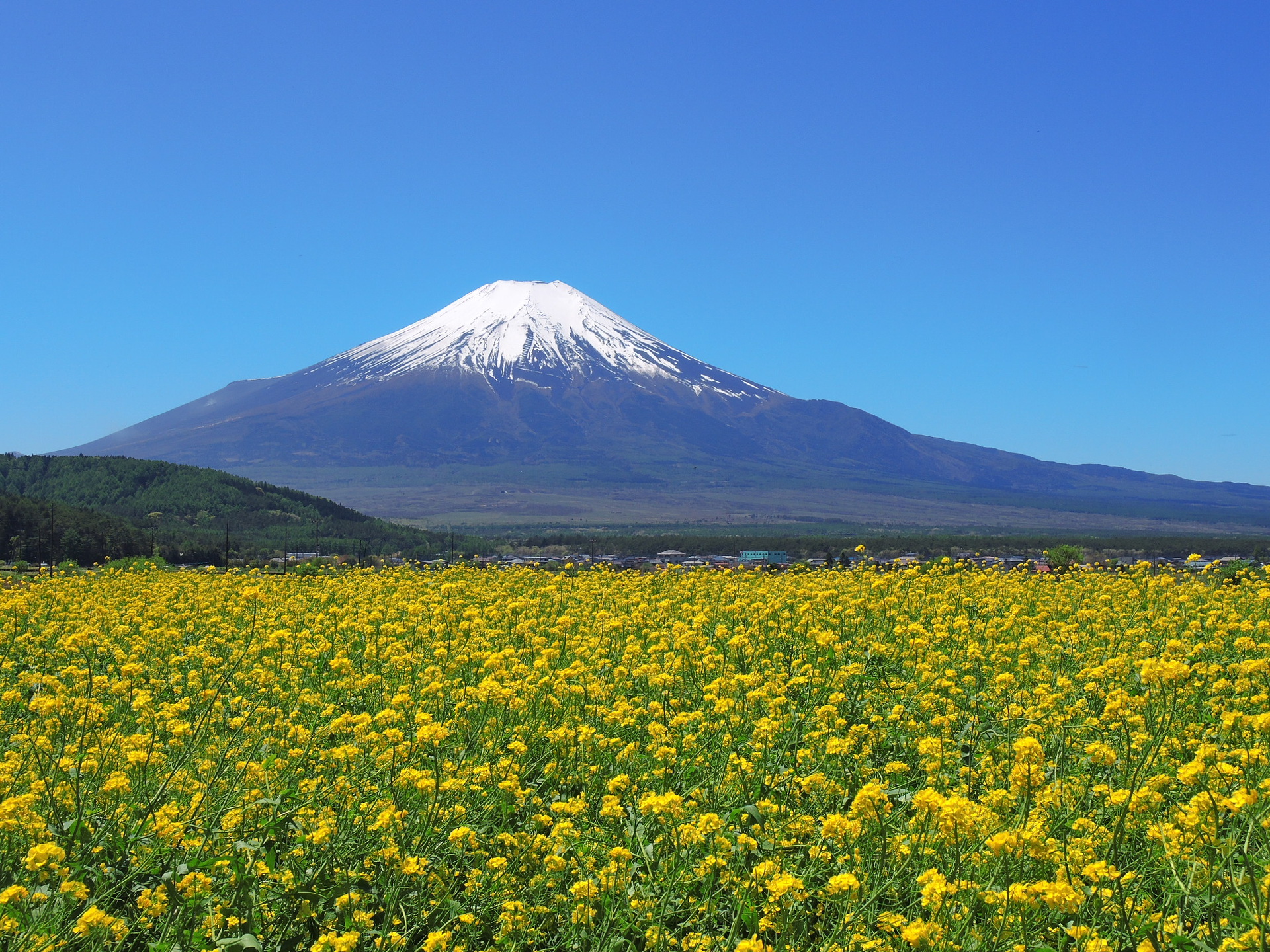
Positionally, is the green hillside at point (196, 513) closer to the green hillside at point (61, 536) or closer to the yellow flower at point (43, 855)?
the green hillside at point (61, 536)

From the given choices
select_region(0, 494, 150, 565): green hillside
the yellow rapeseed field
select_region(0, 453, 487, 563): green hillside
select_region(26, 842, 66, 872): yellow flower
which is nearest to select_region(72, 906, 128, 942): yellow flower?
the yellow rapeseed field

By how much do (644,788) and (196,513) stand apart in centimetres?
Result: 8801

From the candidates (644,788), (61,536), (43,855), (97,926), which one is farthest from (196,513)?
(97,926)

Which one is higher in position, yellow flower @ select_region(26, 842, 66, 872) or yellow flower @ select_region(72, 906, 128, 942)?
yellow flower @ select_region(26, 842, 66, 872)

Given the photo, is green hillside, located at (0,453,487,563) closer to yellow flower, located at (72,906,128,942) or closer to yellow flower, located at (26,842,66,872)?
yellow flower, located at (26,842,66,872)

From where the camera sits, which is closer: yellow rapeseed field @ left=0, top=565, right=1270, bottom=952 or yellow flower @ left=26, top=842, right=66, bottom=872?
yellow flower @ left=26, top=842, right=66, bottom=872

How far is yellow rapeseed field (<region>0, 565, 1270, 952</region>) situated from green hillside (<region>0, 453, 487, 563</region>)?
36.8 m

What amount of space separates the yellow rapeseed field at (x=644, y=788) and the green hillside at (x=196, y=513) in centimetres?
3680

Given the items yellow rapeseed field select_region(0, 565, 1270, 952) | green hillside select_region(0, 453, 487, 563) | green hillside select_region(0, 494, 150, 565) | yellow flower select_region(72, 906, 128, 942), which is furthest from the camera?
green hillside select_region(0, 453, 487, 563)

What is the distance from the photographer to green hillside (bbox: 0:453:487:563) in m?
48.7

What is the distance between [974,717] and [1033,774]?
10.2 feet

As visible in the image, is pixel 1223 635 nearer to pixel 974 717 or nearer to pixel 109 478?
pixel 974 717

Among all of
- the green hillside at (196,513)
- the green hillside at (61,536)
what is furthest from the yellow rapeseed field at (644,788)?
the green hillside at (196,513)

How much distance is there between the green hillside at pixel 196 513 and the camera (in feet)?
160
